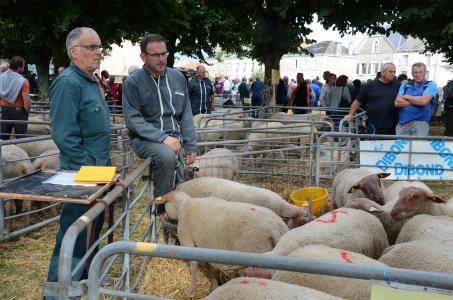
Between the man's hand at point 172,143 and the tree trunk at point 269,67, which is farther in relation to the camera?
the tree trunk at point 269,67

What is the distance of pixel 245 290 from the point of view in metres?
2.67

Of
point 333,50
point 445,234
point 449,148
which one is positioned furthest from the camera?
point 333,50

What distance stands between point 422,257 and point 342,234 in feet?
2.50

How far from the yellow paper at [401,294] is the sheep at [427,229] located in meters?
2.22

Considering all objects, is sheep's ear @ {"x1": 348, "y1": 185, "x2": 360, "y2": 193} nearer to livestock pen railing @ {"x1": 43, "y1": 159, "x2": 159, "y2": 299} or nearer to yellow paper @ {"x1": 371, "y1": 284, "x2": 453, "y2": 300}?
livestock pen railing @ {"x1": 43, "y1": 159, "x2": 159, "y2": 299}

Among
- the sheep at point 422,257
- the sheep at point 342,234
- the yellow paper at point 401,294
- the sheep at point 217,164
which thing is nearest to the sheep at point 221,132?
the sheep at point 217,164

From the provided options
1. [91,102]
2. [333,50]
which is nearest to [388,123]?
[91,102]

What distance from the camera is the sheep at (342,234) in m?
3.86

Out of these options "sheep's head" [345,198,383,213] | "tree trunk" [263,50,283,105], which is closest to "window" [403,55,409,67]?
"tree trunk" [263,50,283,105]

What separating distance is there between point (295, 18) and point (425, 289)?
607 inches

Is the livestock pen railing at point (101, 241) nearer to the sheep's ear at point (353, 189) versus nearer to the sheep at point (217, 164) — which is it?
the sheep at point (217, 164)

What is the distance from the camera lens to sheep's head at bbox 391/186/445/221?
5000 millimetres

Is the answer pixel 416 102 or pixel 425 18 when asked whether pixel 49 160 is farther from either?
→ pixel 425 18

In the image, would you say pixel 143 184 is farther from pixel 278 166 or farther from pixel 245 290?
pixel 278 166
